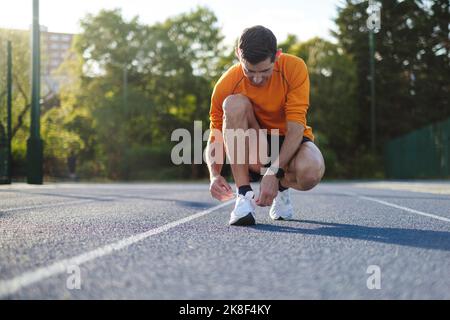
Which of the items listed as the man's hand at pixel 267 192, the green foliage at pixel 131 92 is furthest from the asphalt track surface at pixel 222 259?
the green foliage at pixel 131 92

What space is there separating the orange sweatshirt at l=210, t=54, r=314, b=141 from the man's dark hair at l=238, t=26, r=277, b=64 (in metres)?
0.46

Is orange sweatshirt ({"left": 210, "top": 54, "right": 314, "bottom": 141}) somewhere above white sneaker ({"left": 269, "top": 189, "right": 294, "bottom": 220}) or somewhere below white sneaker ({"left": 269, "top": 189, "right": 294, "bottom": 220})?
above

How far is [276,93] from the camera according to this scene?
4.50 meters

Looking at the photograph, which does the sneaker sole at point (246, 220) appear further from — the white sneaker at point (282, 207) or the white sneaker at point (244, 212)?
the white sneaker at point (282, 207)

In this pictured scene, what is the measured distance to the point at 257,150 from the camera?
469 cm

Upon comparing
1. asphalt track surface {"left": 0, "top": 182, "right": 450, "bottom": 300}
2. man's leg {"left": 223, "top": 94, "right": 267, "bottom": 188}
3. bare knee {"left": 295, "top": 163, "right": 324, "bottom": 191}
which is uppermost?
man's leg {"left": 223, "top": 94, "right": 267, "bottom": 188}

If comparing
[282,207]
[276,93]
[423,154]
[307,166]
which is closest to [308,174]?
[307,166]

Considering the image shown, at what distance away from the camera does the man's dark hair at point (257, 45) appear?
381 cm

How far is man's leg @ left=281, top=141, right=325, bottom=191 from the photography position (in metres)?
4.45

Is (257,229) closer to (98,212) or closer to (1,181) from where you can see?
(98,212)

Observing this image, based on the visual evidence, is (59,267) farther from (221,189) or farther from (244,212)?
(244,212)

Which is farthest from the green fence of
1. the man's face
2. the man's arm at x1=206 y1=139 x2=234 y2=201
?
the man's face

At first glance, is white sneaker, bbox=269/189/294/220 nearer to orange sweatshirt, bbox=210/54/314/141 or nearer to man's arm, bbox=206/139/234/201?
orange sweatshirt, bbox=210/54/314/141

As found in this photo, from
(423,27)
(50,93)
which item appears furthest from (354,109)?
(50,93)
